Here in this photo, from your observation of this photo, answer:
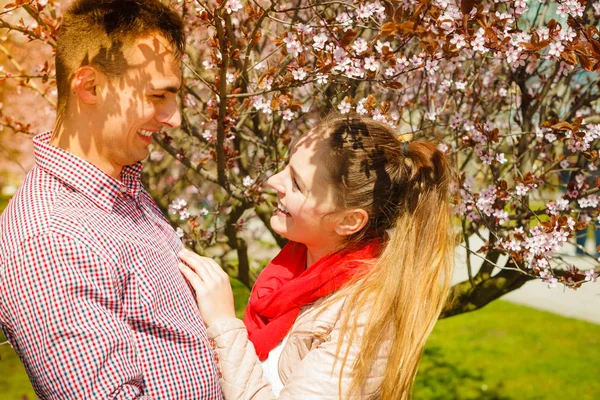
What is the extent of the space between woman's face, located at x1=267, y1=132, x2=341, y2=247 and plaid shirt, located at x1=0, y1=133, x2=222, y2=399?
1.50ft

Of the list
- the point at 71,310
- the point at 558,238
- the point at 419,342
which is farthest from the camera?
the point at 558,238

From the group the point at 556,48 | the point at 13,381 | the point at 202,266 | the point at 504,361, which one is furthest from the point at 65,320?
the point at 504,361

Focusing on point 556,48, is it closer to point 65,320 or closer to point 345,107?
point 345,107

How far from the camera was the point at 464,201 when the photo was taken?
3.17 meters

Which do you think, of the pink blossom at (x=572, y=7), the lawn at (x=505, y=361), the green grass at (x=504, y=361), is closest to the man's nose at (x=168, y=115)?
the pink blossom at (x=572, y=7)

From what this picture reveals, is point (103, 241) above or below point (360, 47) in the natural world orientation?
below

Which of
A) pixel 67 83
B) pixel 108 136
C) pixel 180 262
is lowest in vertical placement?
pixel 180 262

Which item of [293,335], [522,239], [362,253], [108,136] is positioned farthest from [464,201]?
[108,136]

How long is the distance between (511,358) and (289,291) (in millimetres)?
4424

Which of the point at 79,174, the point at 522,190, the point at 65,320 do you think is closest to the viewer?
the point at 65,320

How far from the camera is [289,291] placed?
229cm

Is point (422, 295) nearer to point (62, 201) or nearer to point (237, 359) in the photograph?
point (237, 359)

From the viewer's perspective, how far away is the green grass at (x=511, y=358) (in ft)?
17.4

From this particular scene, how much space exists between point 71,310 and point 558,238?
7.12 ft
